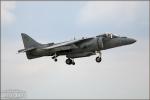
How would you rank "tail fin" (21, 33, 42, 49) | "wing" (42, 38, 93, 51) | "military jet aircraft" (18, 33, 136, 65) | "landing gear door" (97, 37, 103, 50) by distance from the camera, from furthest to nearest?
"tail fin" (21, 33, 42, 49)
"wing" (42, 38, 93, 51)
"military jet aircraft" (18, 33, 136, 65)
"landing gear door" (97, 37, 103, 50)

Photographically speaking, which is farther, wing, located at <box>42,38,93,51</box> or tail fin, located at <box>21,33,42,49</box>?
tail fin, located at <box>21,33,42,49</box>

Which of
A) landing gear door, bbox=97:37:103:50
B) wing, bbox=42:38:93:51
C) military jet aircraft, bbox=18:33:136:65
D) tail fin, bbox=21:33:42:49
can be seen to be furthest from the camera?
tail fin, bbox=21:33:42:49

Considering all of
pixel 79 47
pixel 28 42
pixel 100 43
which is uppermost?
pixel 28 42

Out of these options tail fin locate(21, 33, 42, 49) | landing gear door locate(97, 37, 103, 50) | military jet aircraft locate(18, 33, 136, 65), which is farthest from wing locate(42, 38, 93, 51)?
tail fin locate(21, 33, 42, 49)

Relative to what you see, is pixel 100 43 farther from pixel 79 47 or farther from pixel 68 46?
pixel 68 46

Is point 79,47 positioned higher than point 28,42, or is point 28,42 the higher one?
point 28,42

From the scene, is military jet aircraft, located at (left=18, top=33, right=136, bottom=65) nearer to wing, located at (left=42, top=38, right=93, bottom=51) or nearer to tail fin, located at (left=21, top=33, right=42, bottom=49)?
wing, located at (left=42, top=38, right=93, bottom=51)

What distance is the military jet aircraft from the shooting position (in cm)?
5481

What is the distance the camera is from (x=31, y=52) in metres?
57.1

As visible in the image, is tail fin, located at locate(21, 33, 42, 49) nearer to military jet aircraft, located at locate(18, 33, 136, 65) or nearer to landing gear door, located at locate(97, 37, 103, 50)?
military jet aircraft, located at locate(18, 33, 136, 65)

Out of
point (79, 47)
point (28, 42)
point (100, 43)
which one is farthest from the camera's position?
point (28, 42)

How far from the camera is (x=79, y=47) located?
5550 centimetres

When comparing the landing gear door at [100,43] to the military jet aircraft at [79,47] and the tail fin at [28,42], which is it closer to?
the military jet aircraft at [79,47]

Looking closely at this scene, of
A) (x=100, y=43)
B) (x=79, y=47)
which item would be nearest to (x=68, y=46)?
(x=79, y=47)
